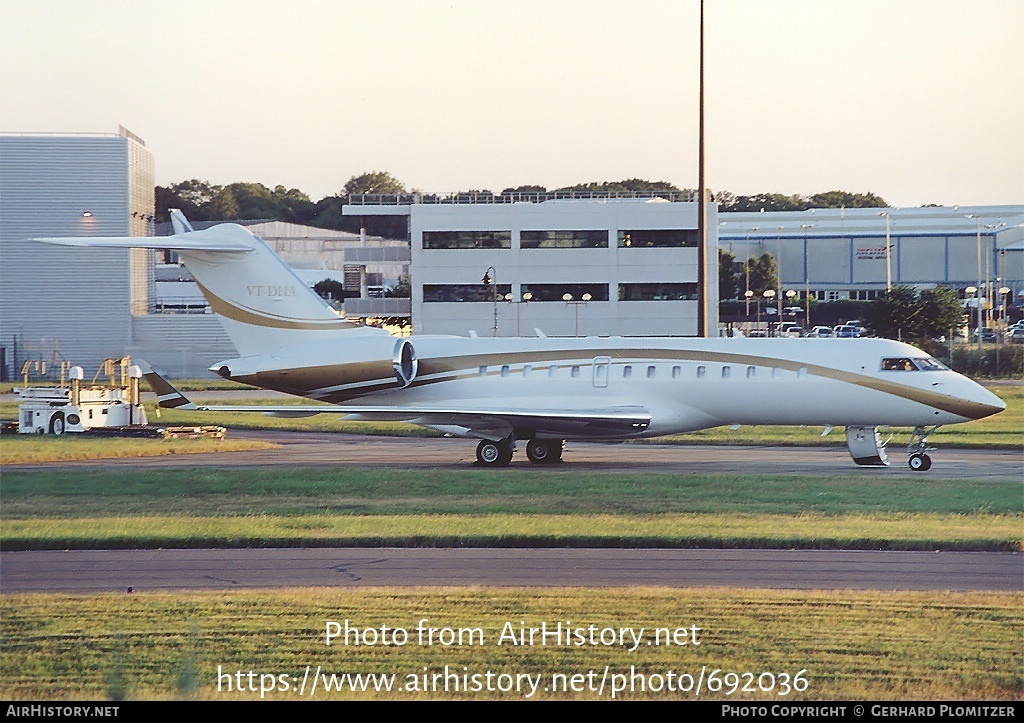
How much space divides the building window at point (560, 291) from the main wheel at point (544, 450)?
135 ft

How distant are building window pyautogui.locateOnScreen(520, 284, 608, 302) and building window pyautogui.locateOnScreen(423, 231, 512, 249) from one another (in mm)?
2673

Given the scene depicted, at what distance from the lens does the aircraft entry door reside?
2747 centimetres

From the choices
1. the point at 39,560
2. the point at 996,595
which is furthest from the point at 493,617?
the point at 39,560

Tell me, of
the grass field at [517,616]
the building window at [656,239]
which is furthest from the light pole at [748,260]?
the grass field at [517,616]

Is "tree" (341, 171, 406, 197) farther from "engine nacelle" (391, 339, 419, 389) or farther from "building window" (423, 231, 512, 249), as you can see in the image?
"engine nacelle" (391, 339, 419, 389)

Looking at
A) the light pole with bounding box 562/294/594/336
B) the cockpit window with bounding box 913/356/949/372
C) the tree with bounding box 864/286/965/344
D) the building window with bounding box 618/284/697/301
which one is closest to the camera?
the cockpit window with bounding box 913/356/949/372

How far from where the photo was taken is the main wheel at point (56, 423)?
→ 32.0 metres

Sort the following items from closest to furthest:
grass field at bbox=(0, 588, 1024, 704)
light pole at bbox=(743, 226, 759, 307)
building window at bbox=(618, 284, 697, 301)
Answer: grass field at bbox=(0, 588, 1024, 704) → building window at bbox=(618, 284, 697, 301) → light pole at bbox=(743, 226, 759, 307)

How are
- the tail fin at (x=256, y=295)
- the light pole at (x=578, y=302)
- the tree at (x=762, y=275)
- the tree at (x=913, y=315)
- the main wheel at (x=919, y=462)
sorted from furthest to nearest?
the tree at (x=762, y=275)
the light pole at (x=578, y=302)
the tree at (x=913, y=315)
the tail fin at (x=256, y=295)
the main wheel at (x=919, y=462)

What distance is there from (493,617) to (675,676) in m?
2.33

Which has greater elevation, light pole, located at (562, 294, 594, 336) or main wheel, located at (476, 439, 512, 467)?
light pole, located at (562, 294, 594, 336)

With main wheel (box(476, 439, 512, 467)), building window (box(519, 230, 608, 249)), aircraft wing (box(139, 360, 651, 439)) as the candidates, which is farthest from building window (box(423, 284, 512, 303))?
main wheel (box(476, 439, 512, 467))

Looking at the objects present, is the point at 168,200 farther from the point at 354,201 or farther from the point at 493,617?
the point at 493,617

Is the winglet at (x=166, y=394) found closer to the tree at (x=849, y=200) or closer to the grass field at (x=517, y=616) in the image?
the grass field at (x=517, y=616)
